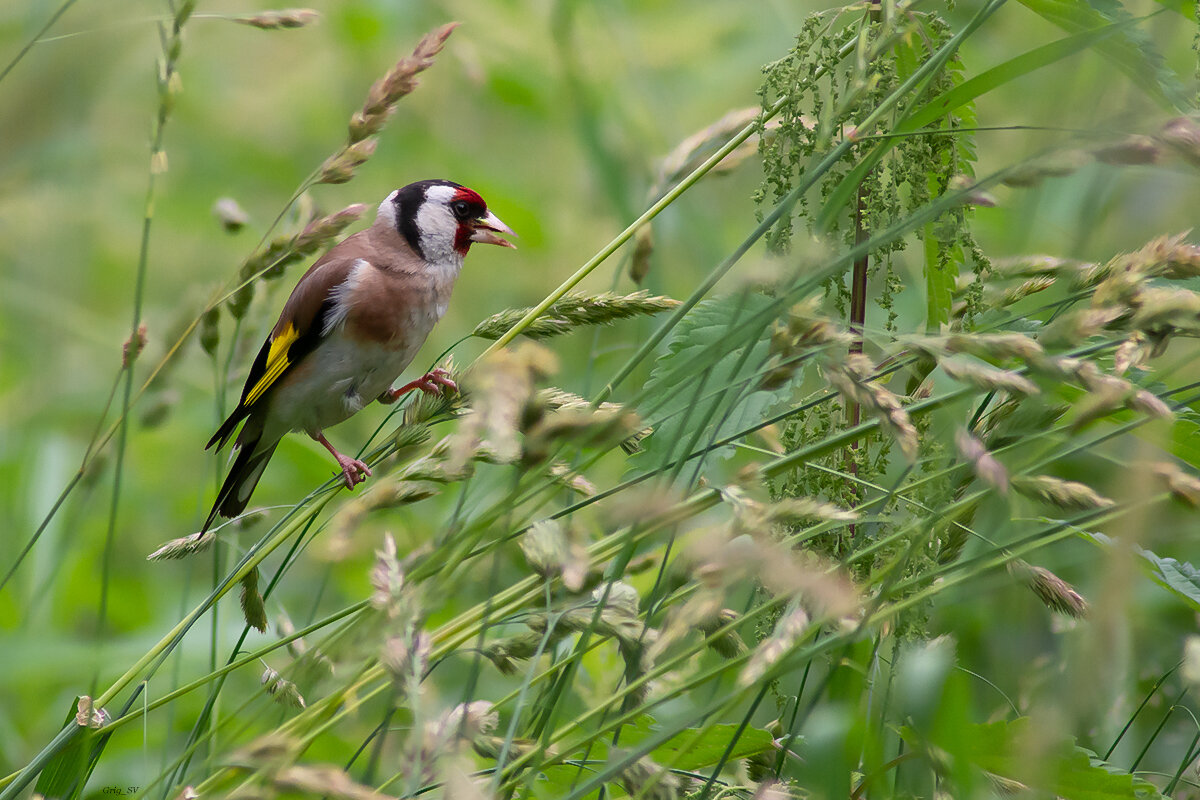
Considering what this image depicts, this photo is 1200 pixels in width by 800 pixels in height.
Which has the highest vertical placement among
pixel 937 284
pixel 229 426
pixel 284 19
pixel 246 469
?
pixel 284 19

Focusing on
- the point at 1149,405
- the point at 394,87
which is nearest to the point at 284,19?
A: the point at 394,87

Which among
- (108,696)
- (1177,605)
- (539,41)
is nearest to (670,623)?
(108,696)

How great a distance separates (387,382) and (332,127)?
319cm

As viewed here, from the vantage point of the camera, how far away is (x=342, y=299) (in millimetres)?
3090

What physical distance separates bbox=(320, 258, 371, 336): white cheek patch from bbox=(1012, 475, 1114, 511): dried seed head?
2.23 m

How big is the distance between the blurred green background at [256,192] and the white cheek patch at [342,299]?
0.44 m

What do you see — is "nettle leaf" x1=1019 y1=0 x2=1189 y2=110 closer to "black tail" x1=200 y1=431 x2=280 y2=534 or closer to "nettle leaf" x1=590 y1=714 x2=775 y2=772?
"nettle leaf" x1=590 y1=714 x2=775 y2=772

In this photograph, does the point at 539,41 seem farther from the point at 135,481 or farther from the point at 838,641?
the point at 838,641

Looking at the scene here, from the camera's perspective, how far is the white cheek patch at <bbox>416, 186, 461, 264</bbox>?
3.32 meters

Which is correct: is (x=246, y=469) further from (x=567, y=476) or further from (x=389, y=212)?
(x=567, y=476)

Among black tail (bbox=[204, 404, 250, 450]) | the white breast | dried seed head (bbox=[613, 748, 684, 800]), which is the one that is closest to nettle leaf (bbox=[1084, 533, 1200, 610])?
dried seed head (bbox=[613, 748, 684, 800])

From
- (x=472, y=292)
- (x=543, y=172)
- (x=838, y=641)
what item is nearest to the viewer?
(x=838, y=641)

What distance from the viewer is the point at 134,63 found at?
589 cm

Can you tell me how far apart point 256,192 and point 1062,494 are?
5121 millimetres
